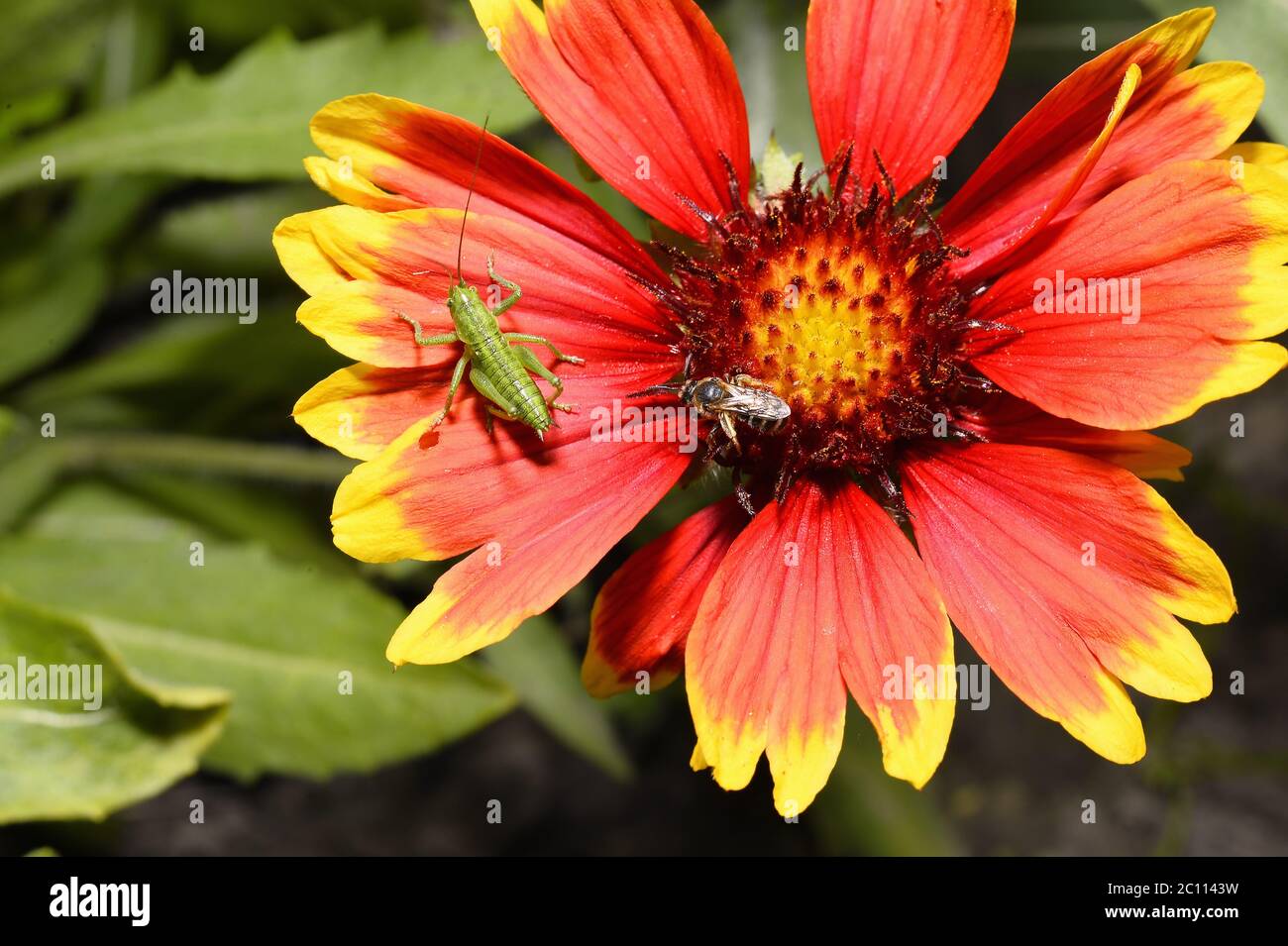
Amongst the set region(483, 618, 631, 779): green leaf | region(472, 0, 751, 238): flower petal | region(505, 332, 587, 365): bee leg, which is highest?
region(472, 0, 751, 238): flower petal

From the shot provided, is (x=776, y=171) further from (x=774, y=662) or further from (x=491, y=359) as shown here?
(x=774, y=662)

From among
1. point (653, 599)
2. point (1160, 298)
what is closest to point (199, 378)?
point (653, 599)

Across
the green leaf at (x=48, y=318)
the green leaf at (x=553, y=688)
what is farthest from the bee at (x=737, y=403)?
the green leaf at (x=48, y=318)

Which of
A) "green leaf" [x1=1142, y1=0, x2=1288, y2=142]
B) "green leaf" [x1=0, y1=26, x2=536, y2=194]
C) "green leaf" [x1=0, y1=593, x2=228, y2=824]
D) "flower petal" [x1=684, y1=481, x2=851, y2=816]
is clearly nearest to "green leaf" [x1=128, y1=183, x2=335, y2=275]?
"green leaf" [x1=0, y1=26, x2=536, y2=194]

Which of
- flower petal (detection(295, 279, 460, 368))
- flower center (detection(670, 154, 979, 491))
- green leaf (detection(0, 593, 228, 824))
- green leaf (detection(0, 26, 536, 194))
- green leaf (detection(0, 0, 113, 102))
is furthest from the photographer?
green leaf (detection(0, 0, 113, 102))

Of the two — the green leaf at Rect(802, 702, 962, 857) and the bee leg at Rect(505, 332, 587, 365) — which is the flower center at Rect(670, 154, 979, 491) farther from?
the green leaf at Rect(802, 702, 962, 857)
